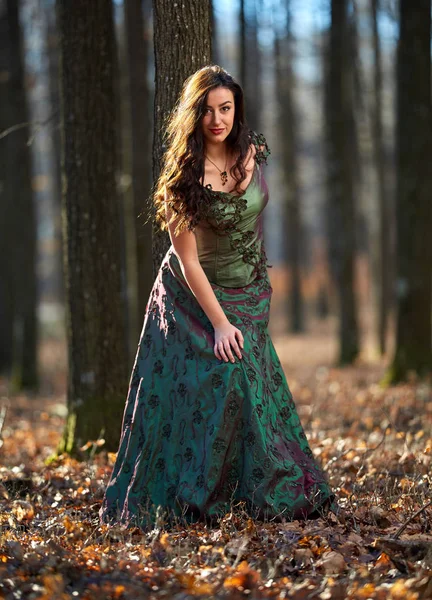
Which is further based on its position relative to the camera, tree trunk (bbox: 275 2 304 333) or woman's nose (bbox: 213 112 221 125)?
tree trunk (bbox: 275 2 304 333)

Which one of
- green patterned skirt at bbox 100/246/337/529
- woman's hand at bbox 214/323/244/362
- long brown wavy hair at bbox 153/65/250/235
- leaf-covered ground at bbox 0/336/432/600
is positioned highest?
long brown wavy hair at bbox 153/65/250/235

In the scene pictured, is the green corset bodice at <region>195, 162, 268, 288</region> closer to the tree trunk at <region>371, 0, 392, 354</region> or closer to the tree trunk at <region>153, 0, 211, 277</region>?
the tree trunk at <region>153, 0, 211, 277</region>

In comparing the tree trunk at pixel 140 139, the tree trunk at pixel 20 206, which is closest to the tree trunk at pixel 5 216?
the tree trunk at pixel 20 206

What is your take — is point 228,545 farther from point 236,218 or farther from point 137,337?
point 137,337

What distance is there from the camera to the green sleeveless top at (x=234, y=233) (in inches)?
171

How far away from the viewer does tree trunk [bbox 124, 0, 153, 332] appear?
829 centimetres

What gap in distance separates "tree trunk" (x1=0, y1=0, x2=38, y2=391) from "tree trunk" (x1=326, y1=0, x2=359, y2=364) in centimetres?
555

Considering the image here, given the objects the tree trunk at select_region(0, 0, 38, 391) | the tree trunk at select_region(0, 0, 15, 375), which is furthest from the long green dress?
the tree trunk at select_region(0, 0, 15, 375)

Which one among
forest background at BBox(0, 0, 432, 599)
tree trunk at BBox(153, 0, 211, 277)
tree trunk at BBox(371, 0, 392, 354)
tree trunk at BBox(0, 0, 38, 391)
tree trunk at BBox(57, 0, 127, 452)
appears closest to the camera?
forest background at BBox(0, 0, 432, 599)

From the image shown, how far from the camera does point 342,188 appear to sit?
13.5m

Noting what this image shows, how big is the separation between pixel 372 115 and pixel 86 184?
1136 centimetres

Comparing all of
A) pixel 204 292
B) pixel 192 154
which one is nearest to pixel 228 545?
pixel 204 292

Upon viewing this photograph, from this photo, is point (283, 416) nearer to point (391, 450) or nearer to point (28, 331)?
point (391, 450)

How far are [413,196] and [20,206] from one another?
22.9ft
